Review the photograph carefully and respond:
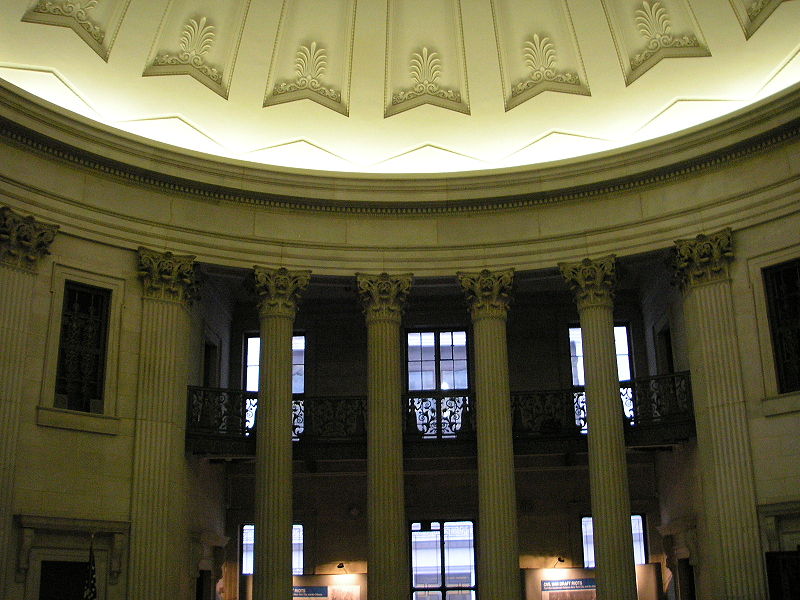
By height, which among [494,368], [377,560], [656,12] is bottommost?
[377,560]

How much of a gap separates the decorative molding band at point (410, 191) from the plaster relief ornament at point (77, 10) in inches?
122

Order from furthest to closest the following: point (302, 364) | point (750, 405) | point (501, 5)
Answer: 1. point (302, 364)
2. point (501, 5)
3. point (750, 405)

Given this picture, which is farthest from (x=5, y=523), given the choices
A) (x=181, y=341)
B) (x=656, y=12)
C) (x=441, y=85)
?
(x=656, y=12)

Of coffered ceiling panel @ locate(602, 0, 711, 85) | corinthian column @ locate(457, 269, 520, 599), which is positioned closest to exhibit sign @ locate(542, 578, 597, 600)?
corinthian column @ locate(457, 269, 520, 599)

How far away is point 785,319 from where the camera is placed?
17844 mm

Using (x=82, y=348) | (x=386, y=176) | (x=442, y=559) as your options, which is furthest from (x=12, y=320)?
(x=442, y=559)

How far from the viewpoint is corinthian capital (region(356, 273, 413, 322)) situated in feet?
67.4

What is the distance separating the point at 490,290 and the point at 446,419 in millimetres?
3365

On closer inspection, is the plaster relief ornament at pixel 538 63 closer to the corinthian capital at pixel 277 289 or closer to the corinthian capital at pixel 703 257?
the corinthian capital at pixel 703 257

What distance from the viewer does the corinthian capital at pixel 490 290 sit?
20422 mm

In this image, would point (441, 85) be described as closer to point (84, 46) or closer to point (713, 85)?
point (713, 85)

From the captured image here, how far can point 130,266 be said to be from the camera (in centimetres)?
1908

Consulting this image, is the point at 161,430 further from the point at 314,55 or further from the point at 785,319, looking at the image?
the point at 785,319

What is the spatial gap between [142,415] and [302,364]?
715 centimetres
